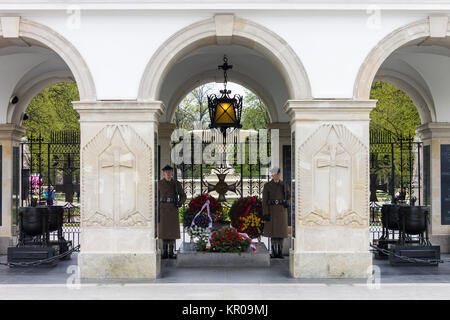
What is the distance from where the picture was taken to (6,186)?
1187 cm

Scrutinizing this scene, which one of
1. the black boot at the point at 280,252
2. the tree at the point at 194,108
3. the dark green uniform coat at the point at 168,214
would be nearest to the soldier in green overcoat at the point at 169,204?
the dark green uniform coat at the point at 168,214

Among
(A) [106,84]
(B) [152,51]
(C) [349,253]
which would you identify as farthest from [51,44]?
(C) [349,253]

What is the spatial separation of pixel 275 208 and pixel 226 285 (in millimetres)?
2976

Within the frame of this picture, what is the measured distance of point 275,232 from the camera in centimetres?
1074

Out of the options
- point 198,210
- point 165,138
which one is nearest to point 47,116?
point 165,138

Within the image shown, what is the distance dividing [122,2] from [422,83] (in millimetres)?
7205

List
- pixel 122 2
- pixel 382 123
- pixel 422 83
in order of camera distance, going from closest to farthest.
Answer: pixel 122 2, pixel 422 83, pixel 382 123

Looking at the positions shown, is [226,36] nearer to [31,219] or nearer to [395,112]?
[31,219]

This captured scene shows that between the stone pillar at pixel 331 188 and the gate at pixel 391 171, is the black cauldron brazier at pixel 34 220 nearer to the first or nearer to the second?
the stone pillar at pixel 331 188

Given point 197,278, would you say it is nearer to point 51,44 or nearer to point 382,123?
point 51,44

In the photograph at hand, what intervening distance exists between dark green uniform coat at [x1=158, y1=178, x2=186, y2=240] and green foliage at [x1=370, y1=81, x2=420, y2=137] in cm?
1277

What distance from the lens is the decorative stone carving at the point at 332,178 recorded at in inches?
345

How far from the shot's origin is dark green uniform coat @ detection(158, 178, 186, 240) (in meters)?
10.7

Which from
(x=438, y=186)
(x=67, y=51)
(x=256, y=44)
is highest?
(x=256, y=44)
